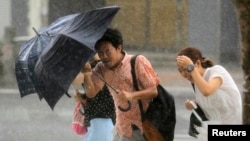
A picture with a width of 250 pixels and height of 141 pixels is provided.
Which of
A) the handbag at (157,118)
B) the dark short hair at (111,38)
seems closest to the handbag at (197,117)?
the handbag at (157,118)

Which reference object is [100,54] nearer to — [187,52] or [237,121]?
[187,52]

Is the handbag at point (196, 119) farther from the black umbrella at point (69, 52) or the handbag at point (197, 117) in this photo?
the black umbrella at point (69, 52)

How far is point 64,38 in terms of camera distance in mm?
5082

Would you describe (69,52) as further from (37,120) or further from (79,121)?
(37,120)

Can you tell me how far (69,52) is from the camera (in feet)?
16.8

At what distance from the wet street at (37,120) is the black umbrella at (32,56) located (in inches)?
196

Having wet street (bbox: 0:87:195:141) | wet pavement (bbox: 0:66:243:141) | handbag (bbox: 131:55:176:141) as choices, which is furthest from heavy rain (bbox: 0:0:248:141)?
handbag (bbox: 131:55:176:141)

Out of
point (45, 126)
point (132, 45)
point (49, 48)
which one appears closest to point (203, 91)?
point (49, 48)

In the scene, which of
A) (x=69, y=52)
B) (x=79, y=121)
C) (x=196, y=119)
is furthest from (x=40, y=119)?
(x=69, y=52)

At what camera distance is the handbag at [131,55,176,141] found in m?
5.12

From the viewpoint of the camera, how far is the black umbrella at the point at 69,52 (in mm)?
5020

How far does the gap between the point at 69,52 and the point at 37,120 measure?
24.4 ft

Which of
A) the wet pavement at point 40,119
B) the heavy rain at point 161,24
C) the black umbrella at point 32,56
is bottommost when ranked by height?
the wet pavement at point 40,119

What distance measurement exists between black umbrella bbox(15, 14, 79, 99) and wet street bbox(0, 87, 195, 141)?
499cm
